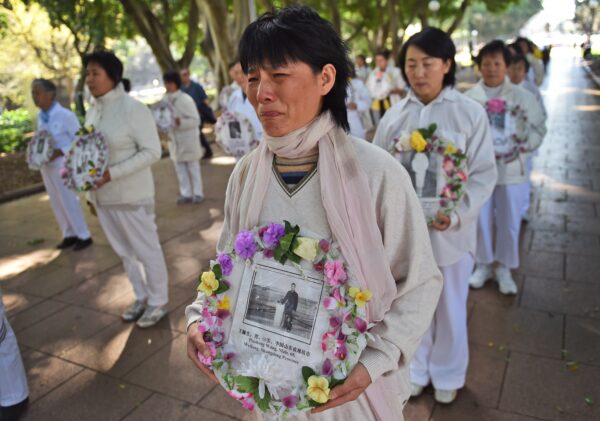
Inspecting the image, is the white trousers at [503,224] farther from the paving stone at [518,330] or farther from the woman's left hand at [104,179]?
the woman's left hand at [104,179]

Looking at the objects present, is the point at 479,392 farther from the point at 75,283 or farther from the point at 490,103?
the point at 75,283

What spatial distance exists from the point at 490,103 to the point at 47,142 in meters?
4.95

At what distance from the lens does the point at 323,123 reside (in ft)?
4.74

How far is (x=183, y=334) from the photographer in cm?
399

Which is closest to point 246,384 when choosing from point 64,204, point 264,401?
point 264,401

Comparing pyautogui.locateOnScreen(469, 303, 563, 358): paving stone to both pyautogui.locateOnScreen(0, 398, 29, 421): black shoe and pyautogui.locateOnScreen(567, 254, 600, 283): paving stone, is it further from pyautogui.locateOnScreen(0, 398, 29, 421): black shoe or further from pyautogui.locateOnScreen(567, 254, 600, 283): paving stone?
pyautogui.locateOnScreen(0, 398, 29, 421): black shoe

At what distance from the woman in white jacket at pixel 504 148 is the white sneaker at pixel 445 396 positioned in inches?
61.0

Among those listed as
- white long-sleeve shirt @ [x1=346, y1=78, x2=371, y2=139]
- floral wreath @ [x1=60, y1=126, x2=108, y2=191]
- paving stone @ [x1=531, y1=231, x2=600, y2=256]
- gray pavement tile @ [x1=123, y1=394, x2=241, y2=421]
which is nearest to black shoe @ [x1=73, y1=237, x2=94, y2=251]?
floral wreath @ [x1=60, y1=126, x2=108, y2=191]

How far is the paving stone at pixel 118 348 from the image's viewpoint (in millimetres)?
3691

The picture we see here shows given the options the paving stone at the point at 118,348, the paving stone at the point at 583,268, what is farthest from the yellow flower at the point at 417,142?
the paving stone at the point at 583,268

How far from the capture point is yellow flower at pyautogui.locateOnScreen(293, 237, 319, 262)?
4.50 ft

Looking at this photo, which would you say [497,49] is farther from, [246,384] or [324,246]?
[246,384]

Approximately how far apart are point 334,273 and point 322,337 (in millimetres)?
180

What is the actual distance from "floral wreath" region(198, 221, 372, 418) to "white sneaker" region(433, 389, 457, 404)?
5.88 ft
